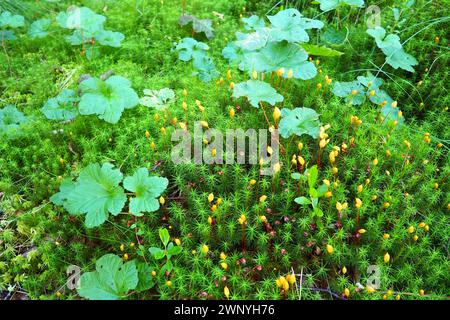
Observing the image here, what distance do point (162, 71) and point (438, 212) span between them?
2670 millimetres

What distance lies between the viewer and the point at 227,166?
109 inches

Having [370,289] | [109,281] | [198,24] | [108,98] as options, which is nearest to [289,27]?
[198,24]

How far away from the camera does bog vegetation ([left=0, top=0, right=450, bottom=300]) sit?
239 centimetres

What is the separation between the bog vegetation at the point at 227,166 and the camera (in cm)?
239

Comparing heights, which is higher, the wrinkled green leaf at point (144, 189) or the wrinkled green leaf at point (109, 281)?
the wrinkled green leaf at point (144, 189)

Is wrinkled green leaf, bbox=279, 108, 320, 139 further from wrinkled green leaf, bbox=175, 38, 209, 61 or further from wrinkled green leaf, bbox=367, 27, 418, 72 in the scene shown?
wrinkled green leaf, bbox=175, 38, 209, 61

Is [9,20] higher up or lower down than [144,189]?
higher up

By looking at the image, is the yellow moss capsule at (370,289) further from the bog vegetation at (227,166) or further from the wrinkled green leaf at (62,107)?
the wrinkled green leaf at (62,107)

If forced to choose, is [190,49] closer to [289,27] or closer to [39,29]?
[289,27]

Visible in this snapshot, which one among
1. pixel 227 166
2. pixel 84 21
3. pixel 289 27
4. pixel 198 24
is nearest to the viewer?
pixel 227 166

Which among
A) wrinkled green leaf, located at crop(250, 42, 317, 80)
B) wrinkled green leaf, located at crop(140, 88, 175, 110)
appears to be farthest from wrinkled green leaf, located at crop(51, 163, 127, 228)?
wrinkled green leaf, located at crop(250, 42, 317, 80)

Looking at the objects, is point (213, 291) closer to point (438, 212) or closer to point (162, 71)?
point (438, 212)

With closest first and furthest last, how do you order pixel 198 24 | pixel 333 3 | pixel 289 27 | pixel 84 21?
pixel 289 27 < pixel 333 3 < pixel 84 21 < pixel 198 24

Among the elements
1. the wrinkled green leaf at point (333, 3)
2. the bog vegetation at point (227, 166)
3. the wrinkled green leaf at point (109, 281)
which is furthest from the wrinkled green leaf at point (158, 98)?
the wrinkled green leaf at point (333, 3)
